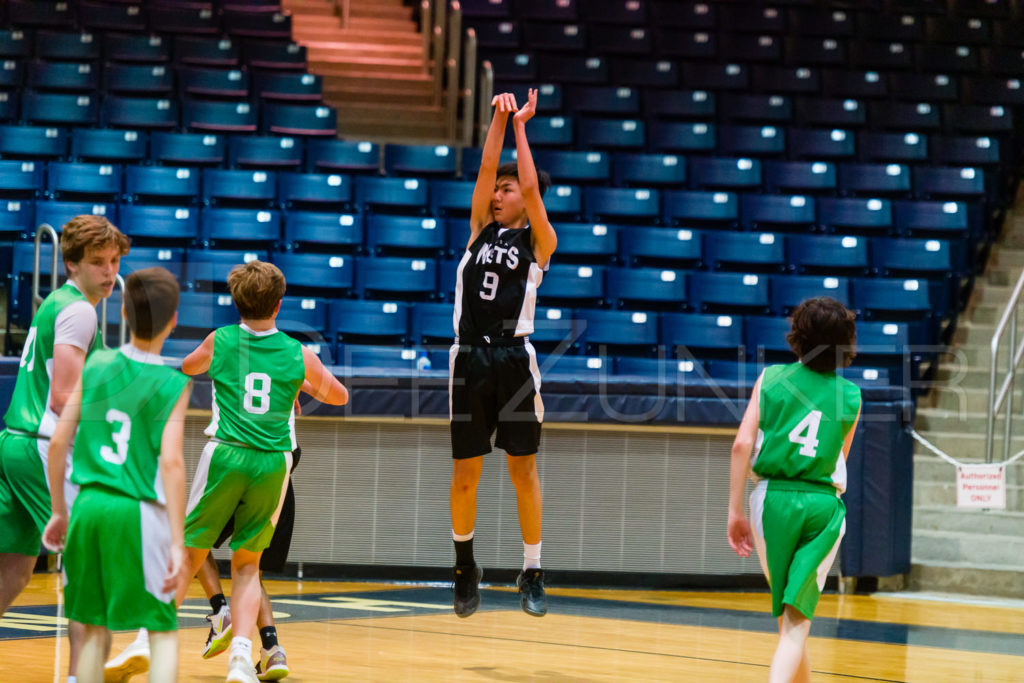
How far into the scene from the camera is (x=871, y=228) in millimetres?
12086

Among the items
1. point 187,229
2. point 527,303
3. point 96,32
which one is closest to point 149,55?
point 96,32

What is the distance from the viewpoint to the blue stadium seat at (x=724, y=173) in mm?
12500

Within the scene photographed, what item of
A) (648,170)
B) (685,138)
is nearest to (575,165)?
(648,170)

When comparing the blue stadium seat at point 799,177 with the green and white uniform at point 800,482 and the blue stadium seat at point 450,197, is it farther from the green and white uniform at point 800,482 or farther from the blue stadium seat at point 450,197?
the green and white uniform at point 800,482

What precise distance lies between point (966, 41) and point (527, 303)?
11349 mm

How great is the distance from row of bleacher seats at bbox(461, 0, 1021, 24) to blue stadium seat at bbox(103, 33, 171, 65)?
3712mm

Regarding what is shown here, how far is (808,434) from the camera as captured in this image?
428 centimetres

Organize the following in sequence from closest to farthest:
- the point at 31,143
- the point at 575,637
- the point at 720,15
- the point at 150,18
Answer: the point at 575,637
the point at 31,143
the point at 150,18
the point at 720,15

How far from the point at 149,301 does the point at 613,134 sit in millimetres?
9961

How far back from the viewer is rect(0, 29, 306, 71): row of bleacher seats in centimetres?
1312

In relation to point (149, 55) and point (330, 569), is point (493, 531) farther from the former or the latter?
point (149, 55)

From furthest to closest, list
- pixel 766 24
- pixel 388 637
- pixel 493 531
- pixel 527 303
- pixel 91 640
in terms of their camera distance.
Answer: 1. pixel 766 24
2. pixel 493 531
3. pixel 388 637
4. pixel 527 303
5. pixel 91 640

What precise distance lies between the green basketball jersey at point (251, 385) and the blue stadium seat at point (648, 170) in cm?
817

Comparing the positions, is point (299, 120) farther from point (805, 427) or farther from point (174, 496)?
point (174, 496)
